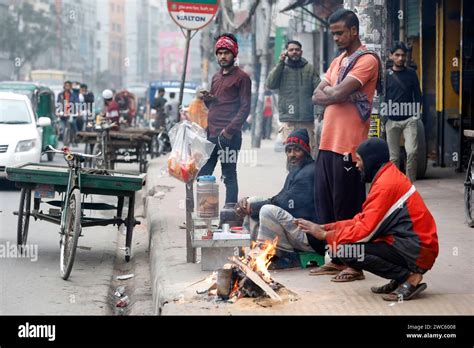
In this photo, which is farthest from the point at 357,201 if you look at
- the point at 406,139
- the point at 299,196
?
the point at 406,139

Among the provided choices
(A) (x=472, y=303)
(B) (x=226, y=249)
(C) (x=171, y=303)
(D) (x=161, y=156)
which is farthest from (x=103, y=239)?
(D) (x=161, y=156)

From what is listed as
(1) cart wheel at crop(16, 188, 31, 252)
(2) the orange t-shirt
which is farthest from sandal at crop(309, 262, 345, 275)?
(1) cart wheel at crop(16, 188, 31, 252)

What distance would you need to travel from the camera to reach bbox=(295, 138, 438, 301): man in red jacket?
6.88 meters

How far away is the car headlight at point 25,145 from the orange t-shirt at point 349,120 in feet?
30.8

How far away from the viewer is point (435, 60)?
17703mm

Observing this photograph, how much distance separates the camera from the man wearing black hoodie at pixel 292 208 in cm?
798

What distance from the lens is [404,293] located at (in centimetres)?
693

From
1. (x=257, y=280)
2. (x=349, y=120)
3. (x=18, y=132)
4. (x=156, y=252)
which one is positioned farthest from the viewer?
(x=18, y=132)

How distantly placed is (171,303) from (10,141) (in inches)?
389

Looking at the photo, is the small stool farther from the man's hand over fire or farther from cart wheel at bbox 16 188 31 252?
cart wheel at bbox 16 188 31 252

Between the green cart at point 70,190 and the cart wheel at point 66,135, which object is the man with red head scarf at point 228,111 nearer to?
the green cart at point 70,190

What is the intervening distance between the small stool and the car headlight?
9.03 metres

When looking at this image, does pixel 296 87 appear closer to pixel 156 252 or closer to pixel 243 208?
pixel 156 252

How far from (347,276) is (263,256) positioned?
2.51ft
